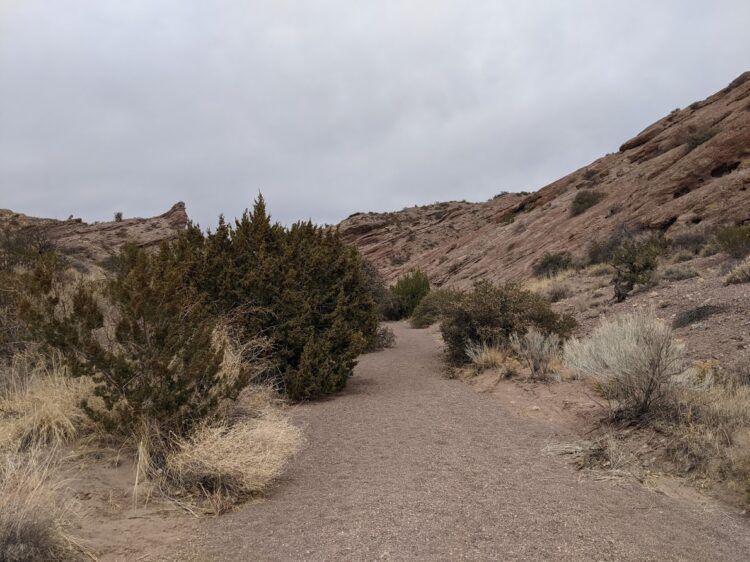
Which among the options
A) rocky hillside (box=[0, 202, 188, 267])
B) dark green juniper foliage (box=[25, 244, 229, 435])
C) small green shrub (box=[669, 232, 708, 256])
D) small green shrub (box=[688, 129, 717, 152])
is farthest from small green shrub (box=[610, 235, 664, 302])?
rocky hillside (box=[0, 202, 188, 267])

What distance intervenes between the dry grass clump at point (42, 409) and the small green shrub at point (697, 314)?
9.75m

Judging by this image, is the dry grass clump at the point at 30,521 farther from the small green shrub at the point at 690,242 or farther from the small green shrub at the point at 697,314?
the small green shrub at the point at 690,242

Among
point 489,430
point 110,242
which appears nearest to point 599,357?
point 489,430

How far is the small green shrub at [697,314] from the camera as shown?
9375mm

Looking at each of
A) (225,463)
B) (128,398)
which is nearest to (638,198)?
(225,463)

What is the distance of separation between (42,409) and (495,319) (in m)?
8.52

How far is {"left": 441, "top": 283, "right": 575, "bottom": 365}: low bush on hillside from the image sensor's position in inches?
428

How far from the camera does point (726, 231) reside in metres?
14.9

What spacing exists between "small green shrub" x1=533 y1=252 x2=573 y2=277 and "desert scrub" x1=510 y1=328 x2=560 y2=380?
13.0 metres

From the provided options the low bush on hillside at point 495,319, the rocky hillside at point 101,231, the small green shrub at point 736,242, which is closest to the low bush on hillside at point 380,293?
the low bush on hillside at point 495,319

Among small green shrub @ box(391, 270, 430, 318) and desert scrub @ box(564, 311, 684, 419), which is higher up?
small green shrub @ box(391, 270, 430, 318)

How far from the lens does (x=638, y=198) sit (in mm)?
24156

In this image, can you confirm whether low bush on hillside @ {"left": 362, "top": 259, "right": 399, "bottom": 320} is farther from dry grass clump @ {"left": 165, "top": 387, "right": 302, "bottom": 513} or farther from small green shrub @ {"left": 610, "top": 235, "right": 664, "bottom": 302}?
dry grass clump @ {"left": 165, "top": 387, "right": 302, "bottom": 513}

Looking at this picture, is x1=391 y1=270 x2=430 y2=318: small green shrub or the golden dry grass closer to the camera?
the golden dry grass
